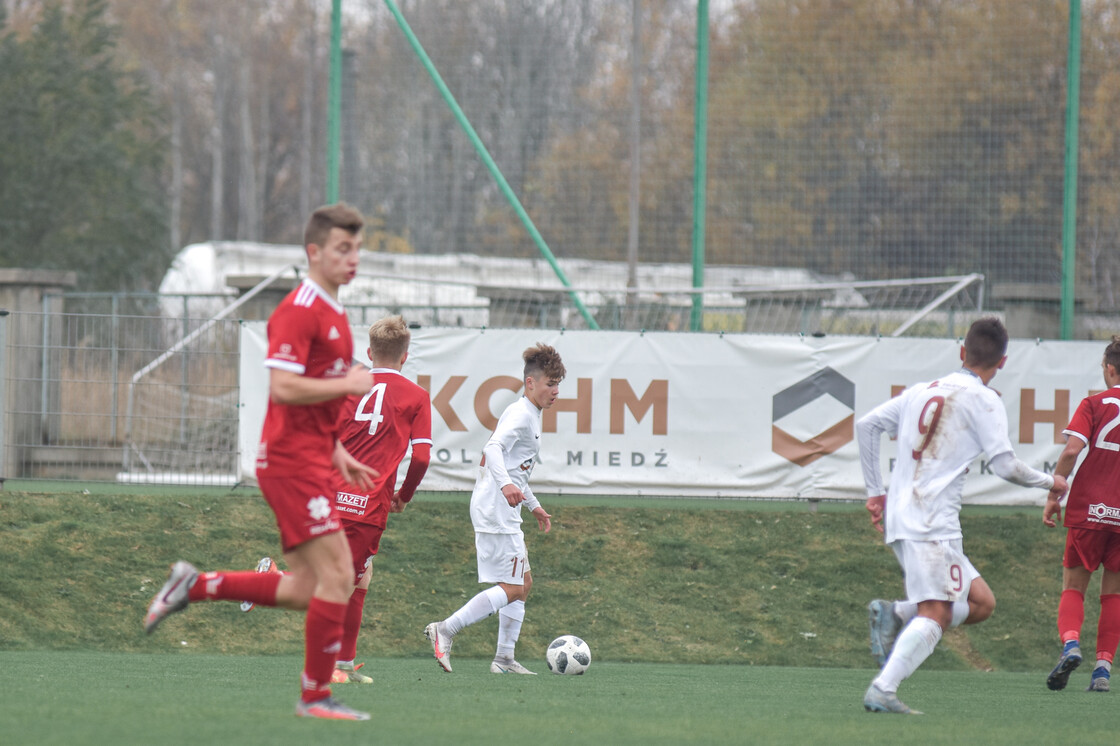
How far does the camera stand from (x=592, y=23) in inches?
601

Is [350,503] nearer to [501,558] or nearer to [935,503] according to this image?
[501,558]

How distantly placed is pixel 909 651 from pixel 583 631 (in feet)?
16.3

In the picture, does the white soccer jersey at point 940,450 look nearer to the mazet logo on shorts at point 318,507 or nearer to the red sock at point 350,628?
the mazet logo on shorts at point 318,507

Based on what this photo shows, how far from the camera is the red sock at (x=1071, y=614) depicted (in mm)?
7977

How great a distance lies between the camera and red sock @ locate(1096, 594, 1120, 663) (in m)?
8.04

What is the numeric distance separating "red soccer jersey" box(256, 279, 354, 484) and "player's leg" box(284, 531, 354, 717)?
0.28 m

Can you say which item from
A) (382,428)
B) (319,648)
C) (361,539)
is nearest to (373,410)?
(382,428)

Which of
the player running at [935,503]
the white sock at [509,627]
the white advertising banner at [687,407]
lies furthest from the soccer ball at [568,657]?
the white advertising banner at [687,407]

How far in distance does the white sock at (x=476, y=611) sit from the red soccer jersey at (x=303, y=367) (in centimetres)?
327

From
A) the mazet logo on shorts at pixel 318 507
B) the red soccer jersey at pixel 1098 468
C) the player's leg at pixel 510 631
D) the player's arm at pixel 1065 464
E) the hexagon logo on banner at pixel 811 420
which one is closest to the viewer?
the mazet logo on shorts at pixel 318 507

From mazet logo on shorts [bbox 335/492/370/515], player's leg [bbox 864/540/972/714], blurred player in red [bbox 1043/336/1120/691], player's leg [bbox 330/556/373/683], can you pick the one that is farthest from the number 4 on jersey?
blurred player in red [bbox 1043/336/1120/691]

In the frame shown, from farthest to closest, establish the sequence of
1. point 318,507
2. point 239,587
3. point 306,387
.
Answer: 1. point 239,587
2. point 318,507
3. point 306,387

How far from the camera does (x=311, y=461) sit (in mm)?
5008

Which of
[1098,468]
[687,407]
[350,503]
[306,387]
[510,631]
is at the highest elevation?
[306,387]
